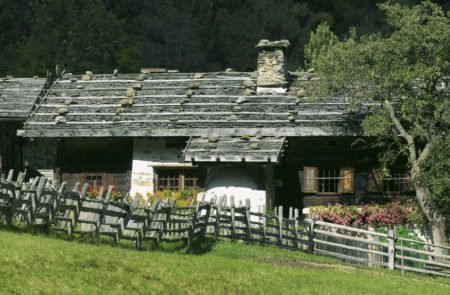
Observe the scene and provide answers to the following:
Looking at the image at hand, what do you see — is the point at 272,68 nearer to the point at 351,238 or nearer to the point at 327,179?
the point at 327,179

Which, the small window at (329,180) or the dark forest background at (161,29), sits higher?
the dark forest background at (161,29)

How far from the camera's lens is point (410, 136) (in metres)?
28.3

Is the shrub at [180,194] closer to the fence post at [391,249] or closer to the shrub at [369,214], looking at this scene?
the shrub at [369,214]

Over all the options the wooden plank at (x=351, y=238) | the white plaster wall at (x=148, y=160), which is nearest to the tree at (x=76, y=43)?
the white plaster wall at (x=148, y=160)

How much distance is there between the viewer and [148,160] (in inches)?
1291

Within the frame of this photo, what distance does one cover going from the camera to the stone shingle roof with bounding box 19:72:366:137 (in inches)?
1244

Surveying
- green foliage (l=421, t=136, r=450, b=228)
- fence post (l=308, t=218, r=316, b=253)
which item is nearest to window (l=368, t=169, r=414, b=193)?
green foliage (l=421, t=136, r=450, b=228)

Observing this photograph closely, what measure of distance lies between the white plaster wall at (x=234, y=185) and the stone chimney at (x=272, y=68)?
408 cm

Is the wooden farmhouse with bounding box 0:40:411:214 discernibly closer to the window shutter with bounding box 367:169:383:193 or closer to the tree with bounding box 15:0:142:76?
the window shutter with bounding box 367:169:383:193

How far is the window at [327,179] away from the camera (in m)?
32.1

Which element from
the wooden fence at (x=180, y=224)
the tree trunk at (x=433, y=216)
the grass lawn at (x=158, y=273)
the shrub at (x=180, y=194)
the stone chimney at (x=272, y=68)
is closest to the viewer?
the grass lawn at (x=158, y=273)

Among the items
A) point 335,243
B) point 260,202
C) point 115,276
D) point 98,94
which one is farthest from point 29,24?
point 115,276

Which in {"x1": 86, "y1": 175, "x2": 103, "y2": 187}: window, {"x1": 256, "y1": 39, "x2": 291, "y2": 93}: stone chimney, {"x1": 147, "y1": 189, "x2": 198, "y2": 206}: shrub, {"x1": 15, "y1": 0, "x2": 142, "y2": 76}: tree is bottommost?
{"x1": 147, "y1": 189, "x2": 198, "y2": 206}: shrub

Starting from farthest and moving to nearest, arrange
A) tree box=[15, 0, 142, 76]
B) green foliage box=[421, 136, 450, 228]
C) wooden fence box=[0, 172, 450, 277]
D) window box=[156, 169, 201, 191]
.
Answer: tree box=[15, 0, 142, 76]
window box=[156, 169, 201, 191]
green foliage box=[421, 136, 450, 228]
wooden fence box=[0, 172, 450, 277]
